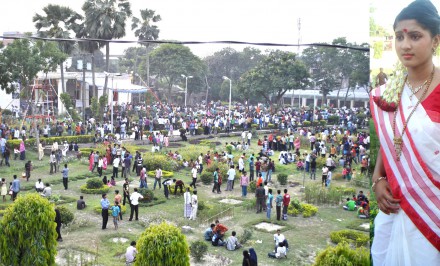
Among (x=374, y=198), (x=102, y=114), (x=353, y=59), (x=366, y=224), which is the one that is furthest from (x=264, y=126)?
(x=374, y=198)

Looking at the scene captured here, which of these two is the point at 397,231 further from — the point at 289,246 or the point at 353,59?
the point at 353,59

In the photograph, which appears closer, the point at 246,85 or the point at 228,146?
the point at 228,146

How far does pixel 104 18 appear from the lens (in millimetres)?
33656

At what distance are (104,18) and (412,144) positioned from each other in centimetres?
3217

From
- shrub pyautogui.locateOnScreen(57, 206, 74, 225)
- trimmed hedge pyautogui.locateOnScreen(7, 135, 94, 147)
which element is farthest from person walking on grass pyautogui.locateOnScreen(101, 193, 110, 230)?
trimmed hedge pyautogui.locateOnScreen(7, 135, 94, 147)

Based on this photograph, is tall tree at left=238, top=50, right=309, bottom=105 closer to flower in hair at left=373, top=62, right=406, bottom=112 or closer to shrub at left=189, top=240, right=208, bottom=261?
shrub at left=189, top=240, right=208, bottom=261

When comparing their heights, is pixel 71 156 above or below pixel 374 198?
below

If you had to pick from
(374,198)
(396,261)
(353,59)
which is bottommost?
(396,261)

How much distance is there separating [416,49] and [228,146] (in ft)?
75.5

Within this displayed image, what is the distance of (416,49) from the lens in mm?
3777

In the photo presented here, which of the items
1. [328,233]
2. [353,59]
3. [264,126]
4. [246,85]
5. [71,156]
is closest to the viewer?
[328,233]

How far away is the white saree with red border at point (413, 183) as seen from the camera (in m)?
3.65

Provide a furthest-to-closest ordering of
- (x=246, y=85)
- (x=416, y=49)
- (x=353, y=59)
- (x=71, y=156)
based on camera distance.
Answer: (x=353, y=59)
(x=246, y=85)
(x=71, y=156)
(x=416, y=49)

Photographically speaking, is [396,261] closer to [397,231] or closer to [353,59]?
[397,231]
